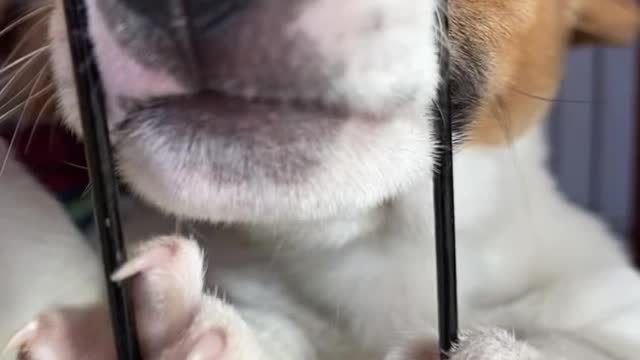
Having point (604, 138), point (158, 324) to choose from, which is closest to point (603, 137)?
point (604, 138)

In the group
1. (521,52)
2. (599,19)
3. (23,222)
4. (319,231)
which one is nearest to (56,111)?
(23,222)

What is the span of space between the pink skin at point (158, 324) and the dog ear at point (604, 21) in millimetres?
552

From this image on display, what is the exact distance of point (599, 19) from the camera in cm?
104

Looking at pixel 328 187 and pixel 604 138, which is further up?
pixel 328 187

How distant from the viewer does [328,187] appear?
63 cm

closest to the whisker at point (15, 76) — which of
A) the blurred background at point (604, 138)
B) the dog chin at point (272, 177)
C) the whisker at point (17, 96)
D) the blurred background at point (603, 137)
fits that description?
the whisker at point (17, 96)

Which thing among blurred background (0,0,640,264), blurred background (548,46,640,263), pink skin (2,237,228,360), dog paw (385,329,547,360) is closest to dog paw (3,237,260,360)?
pink skin (2,237,228,360)

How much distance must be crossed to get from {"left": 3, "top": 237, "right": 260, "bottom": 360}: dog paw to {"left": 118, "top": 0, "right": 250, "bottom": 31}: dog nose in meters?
0.14

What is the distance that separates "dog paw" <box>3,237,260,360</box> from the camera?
62 centimetres

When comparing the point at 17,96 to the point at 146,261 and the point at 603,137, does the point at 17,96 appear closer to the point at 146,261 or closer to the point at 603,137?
the point at 146,261

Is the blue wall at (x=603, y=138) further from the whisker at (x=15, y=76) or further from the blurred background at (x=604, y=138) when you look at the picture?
the whisker at (x=15, y=76)

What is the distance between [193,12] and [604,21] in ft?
2.01

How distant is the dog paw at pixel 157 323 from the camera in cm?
62

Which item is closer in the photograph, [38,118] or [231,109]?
[231,109]
